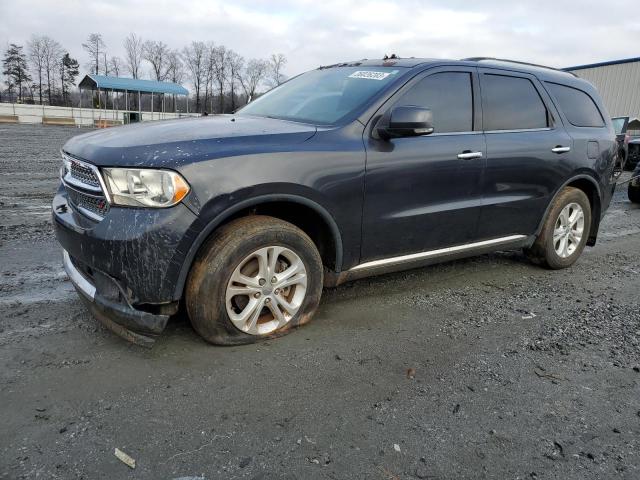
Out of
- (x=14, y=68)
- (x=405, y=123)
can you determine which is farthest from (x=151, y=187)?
(x=14, y=68)

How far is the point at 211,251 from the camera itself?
9.38ft

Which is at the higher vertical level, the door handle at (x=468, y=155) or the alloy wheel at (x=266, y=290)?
the door handle at (x=468, y=155)

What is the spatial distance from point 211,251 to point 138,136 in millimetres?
810

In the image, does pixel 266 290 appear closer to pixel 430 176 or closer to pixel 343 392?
pixel 343 392

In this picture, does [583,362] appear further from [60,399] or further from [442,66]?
[60,399]

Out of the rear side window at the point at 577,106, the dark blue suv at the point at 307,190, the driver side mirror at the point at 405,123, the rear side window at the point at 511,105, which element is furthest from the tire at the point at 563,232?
the driver side mirror at the point at 405,123

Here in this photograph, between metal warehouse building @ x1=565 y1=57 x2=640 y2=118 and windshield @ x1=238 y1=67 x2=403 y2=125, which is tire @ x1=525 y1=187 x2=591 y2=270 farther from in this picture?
metal warehouse building @ x1=565 y1=57 x2=640 y2=118

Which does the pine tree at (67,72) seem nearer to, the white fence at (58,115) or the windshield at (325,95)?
the white fence at (58,115)

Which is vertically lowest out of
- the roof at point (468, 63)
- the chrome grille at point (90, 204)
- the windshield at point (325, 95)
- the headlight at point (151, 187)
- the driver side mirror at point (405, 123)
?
the chrome grille at point (90, 204)

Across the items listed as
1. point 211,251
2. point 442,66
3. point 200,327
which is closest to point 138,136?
point 211,251

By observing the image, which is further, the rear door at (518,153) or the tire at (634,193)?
the tire at (634,193)

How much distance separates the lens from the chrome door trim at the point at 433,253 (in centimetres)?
359

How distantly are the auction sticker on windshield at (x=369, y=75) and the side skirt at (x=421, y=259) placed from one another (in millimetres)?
1353

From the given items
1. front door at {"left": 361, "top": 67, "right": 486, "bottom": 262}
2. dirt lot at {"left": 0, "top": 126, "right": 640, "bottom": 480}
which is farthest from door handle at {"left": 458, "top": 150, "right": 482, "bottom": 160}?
dirt lot at {"left": 0, "top": 126, "right": 640, "bottom": 480}
